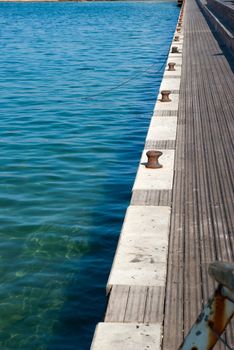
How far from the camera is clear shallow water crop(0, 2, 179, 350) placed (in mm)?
7852

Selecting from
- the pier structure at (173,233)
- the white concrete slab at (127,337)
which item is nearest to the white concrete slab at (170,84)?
the pier structure at (173,233)

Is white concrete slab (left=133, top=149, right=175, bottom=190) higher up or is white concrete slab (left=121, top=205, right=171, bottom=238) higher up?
white concrete slab (left=121, top=205, right=171, bottom=238)

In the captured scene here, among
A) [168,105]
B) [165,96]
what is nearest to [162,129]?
[168,105]

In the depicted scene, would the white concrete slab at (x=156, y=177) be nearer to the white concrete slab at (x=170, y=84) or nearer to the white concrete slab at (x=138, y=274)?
the white concrete slab at (x=138, y=274)

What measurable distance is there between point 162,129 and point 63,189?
237cm

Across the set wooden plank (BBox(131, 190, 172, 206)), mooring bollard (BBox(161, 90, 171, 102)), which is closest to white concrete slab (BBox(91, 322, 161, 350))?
wooden plank (BBox(131, 190, 172, 206))

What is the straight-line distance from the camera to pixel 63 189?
1263cm

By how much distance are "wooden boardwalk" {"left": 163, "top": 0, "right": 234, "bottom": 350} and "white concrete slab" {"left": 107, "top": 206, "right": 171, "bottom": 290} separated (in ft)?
0.38

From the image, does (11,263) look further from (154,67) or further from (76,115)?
(154,67)

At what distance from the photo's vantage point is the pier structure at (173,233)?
554 centimetres

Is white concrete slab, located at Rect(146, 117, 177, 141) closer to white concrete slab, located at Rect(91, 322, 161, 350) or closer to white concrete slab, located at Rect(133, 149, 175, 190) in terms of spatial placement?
white concrete slab, located at Rect(133, 149, 175, 190)

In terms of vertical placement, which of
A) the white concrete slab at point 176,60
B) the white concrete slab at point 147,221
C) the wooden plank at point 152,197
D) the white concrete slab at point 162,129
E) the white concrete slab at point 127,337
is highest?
the white concrete slab at point 127,337

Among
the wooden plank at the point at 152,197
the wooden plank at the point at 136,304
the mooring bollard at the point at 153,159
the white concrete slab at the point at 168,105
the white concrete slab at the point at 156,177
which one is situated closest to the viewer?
the wooden plank at the point at 136,304

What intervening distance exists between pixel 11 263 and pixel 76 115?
10674mm
